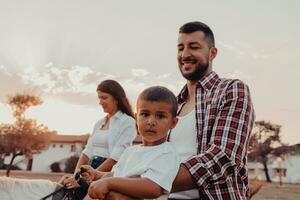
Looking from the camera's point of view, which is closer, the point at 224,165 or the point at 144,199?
the point at 144,199

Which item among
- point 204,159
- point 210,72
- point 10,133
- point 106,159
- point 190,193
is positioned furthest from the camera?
point 10,133

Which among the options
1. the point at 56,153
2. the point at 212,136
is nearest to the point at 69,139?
the point at 56,153

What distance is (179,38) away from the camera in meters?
3.07

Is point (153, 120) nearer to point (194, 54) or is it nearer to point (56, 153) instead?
point (194, 54)

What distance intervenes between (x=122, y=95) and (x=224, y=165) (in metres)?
2.83

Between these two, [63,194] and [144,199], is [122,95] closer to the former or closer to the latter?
[63,194]

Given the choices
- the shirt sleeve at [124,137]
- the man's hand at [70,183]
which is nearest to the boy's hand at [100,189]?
the man's hand at [70,183]

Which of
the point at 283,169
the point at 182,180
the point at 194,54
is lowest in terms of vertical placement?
the point at 283,169

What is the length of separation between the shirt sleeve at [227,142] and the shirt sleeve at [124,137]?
232 centimetres

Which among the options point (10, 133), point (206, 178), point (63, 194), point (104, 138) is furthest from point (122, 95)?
point (10, 133)

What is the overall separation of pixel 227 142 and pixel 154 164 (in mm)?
485

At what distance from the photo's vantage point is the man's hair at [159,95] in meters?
2.21

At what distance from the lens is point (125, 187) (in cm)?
193

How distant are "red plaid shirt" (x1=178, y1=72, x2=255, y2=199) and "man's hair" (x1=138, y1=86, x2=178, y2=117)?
0.30 m
